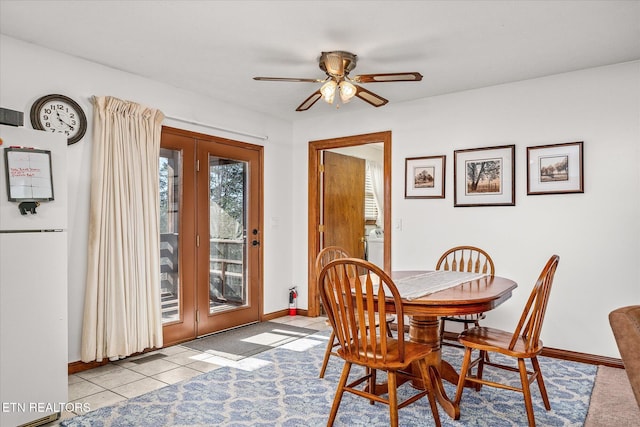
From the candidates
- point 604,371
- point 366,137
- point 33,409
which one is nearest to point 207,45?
point 366,137

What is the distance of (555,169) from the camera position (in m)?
3.51

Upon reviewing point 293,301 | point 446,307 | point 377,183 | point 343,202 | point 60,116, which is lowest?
point 293,301

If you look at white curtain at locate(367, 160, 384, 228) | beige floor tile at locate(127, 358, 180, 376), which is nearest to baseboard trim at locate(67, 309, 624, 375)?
beige floor tile at locate(127, 358, 180, 376)

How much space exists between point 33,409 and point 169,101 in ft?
8.46

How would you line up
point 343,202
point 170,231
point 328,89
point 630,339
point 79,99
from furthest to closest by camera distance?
point 343,202, point 170,231, point 79,99, point 328,89, point 630,339

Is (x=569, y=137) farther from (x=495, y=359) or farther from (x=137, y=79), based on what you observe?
(x=137, y=79)

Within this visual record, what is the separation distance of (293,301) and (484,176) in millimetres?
2593

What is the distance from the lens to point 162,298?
3.79 meters

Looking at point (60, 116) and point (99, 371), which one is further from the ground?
point (60, 116)

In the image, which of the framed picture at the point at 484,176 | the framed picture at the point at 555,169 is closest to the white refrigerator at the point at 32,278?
the framed picture at the point at 484,176

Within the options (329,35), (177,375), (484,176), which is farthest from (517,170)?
(177,375)

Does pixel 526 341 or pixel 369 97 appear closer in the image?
pixel 526 341

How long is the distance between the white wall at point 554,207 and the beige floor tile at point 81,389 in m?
2.83

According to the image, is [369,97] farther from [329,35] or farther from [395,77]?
[329,35]
